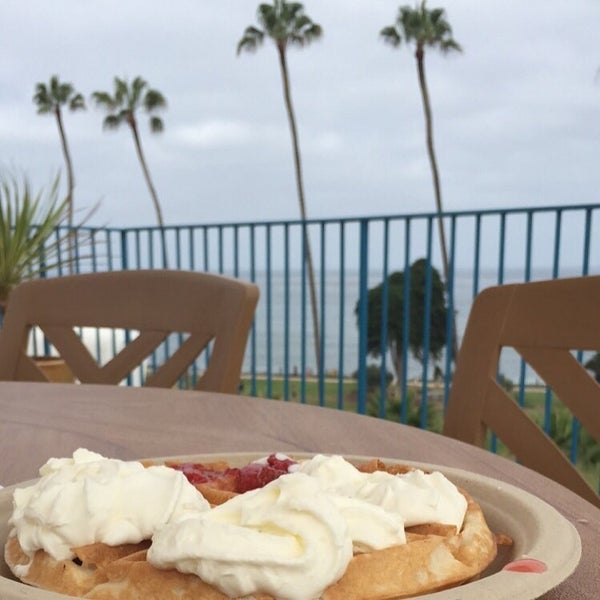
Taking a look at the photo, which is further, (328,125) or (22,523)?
(328,125)

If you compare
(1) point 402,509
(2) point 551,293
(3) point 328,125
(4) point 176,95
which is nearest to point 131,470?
(1) point 402,509

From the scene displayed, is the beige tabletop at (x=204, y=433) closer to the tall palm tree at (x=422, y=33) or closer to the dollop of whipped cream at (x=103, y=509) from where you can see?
the dollop of whipped cream at (x=103, y=509)

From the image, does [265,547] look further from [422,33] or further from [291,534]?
[422,33]

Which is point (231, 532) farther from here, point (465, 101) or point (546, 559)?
point (465, 101)

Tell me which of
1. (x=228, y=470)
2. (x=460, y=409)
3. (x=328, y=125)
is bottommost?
(x=460, y=409)

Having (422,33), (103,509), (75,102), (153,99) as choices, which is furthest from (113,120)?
(103,509)

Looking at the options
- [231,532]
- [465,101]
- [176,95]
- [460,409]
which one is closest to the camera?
[231,532]

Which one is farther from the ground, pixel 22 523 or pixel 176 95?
Result: pixel 176 95
